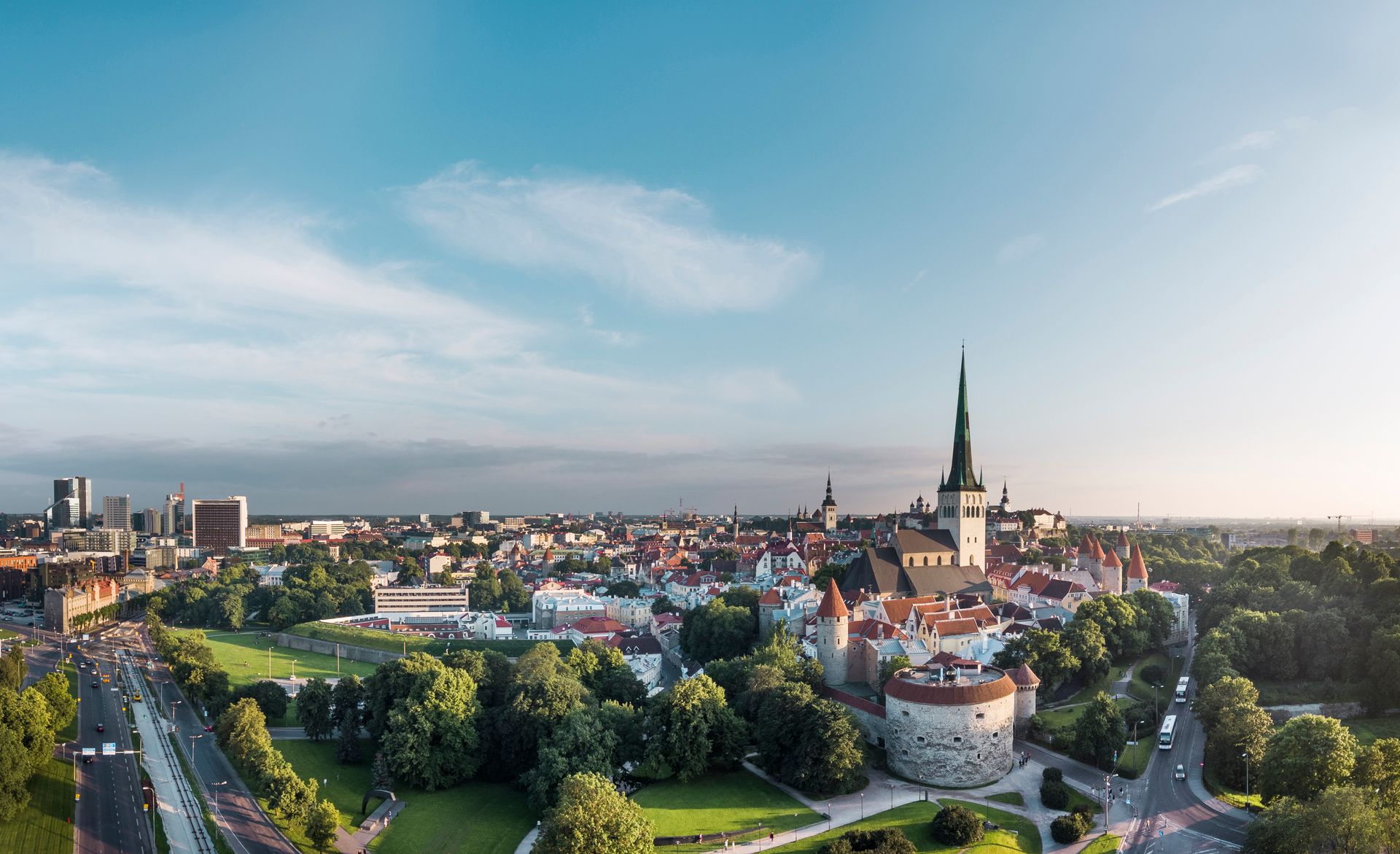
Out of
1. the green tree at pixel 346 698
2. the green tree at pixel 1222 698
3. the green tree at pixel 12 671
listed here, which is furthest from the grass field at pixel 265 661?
the green tree at pixel 1222 698

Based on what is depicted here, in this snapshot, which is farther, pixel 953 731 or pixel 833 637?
pixel 833 637

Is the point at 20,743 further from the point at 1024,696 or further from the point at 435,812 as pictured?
the point at 1024,696

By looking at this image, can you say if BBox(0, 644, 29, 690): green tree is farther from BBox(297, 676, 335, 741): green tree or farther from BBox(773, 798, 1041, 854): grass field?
BBox(773, 798, 1041, 854): grass field

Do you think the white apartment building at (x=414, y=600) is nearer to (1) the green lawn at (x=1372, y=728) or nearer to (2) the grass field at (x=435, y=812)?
(2) the grass field at (x=435, y=812)

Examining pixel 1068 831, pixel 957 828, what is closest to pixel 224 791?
pixel 957 828

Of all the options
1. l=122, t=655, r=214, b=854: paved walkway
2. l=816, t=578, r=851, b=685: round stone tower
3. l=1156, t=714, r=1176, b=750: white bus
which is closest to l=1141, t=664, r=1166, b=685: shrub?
l=1156, t=714, r=1176, b=750: white bus

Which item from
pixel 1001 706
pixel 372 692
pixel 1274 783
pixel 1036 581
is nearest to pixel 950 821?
pixel 1001 706
